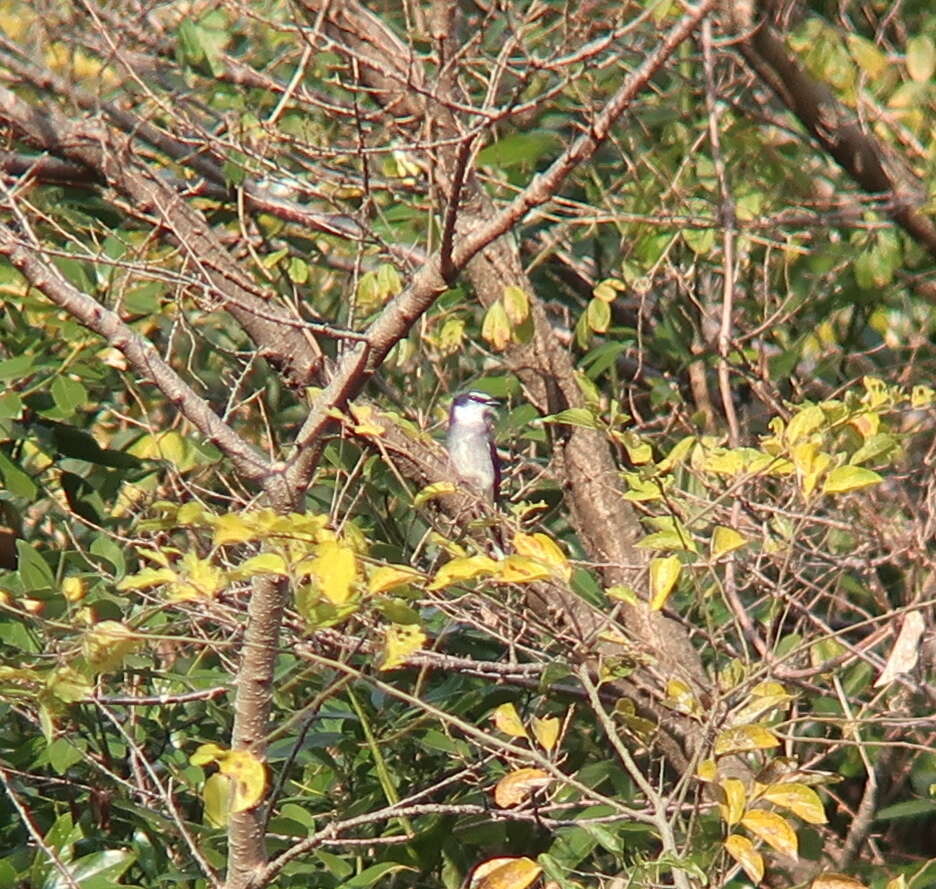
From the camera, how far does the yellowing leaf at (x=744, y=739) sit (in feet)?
8.66

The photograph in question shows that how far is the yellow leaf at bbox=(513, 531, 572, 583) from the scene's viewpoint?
251cm

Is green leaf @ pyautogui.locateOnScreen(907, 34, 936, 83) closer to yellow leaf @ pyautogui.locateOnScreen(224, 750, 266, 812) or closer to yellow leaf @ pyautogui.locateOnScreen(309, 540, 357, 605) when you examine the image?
yellow leaf @ pyautogui.locateOnScreen(309, 540, 357, 605)

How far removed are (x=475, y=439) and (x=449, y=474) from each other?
0.88 metres

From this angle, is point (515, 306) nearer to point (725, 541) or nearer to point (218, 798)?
point (725, 541)

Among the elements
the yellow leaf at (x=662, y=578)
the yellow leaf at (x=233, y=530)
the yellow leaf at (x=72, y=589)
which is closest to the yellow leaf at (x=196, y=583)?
the yellow leaf at (x=233, y=530)

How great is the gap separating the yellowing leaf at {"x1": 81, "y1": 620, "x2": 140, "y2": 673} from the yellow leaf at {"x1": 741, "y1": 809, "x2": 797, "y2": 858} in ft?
3.33

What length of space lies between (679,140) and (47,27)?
5.54 ft

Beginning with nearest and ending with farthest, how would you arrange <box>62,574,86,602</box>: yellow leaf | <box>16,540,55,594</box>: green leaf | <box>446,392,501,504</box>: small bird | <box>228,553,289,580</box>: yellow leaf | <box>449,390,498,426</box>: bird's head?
<box>228,553,289,580</box>: yellow leaf
<box>62,574,86,602</box>: yellow leaf
<box>16,540,55,594</box>: green leaf
<box>446,392,501,504</box>: small bird
<box>449,390,498,426</box>: bird's head

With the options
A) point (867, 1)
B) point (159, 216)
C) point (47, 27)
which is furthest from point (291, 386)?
point (867, 1)

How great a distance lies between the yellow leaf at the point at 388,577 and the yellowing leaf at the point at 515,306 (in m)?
1.28

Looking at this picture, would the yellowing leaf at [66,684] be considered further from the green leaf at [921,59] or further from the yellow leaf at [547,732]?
the green leaf at [921,59]

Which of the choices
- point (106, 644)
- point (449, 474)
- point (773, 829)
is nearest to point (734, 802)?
point (773, 829)

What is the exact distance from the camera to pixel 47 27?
4.07m

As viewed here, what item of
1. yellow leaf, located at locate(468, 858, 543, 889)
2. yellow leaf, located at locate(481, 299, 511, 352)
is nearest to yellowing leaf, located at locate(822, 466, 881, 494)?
yellow leaf, located at locate(468, 858, 543, 889)
